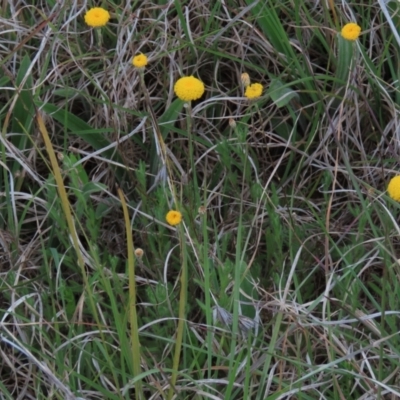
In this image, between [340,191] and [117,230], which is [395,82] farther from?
[117,230]

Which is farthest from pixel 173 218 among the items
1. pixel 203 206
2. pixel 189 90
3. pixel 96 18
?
pixel 96 18

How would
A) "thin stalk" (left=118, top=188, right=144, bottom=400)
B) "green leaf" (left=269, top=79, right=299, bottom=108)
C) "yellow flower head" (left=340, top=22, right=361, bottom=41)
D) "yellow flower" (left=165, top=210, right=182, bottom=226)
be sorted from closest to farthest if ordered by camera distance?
"thin stalk" (left=118, top=188, right=144, bottom=400), "yellow flower" (left=165, top=210, right=182, bottom=226), "yellow flower head" (left=340, top=22, right=361, bottom=41), "green leaf" (left=269, top=79, right=299, bottom=108)

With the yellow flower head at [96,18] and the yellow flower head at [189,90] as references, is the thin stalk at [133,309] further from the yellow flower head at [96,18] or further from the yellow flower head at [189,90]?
the yellow flower head at [96,18]

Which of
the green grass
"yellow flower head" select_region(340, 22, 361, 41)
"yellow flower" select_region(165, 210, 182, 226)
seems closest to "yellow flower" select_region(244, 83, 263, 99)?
the green grass

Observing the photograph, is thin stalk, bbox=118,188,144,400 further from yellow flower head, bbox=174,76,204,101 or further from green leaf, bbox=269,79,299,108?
green leaf, bbox=269,79,299,108

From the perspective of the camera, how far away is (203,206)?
1108 mm

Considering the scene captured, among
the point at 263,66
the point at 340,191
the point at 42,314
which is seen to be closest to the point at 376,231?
the point at 340,191

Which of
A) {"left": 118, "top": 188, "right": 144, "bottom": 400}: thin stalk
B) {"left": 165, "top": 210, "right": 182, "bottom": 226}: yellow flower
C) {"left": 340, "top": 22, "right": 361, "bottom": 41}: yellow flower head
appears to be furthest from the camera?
{"left": 340, "top": 22, "right": 361, "bottom": 41}: yellow flower head

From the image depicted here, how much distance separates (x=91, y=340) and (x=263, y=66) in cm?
65

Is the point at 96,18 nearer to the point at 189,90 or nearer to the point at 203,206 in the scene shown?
the point at 189,90

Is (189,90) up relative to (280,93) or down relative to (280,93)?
up

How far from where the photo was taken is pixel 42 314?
119 cm

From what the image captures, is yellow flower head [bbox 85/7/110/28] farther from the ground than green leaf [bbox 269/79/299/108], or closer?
farther from the ground

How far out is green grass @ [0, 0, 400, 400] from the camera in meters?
1.07
